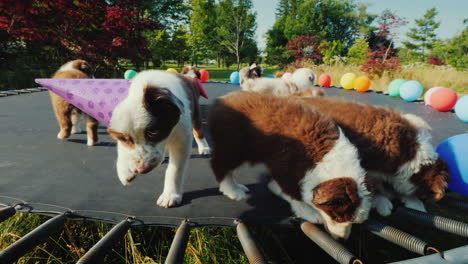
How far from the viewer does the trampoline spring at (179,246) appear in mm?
1229

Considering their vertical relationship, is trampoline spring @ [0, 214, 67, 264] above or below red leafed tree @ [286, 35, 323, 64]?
below

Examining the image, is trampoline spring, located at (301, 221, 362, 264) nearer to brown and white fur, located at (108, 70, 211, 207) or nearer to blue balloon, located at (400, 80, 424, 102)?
brown and white fur, located at (108, 70, 211, 207)

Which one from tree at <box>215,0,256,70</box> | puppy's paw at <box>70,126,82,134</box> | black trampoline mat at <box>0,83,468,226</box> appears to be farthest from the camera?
tree at <box>215,0,256,70</box>

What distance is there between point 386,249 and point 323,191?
4.10 ft

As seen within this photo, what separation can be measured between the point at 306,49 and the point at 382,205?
20.4m

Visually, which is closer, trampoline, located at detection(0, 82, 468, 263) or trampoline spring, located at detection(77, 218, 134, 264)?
trampoline spring, located at detection(77, 218, 134, 264)

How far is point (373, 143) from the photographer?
185cm

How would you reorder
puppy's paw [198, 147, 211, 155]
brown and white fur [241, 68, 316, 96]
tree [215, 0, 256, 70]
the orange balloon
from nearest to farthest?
puppy's paw [198, 147, 211, 155] < brown and white fur [241, 68, 316, 96] < the orange balloon < tree [215, 0, 256, 70]

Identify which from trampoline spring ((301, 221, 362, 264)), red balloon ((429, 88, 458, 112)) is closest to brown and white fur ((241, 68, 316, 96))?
red balloon ((429, 88, 458, 112))

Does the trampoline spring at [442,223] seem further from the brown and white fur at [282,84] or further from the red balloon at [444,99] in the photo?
the red balloon at [444,99]

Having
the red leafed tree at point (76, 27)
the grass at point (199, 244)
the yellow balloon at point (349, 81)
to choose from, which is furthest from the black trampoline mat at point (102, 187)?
the red leafed tree at point (76, 27)

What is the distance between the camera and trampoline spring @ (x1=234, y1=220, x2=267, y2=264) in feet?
3.95

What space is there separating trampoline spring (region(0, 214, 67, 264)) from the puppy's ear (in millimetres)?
893

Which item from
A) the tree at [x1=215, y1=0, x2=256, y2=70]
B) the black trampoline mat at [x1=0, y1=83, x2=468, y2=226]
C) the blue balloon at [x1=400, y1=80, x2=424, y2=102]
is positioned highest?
the tree at [x1=215, y1=0, x2=256, y2=70]
